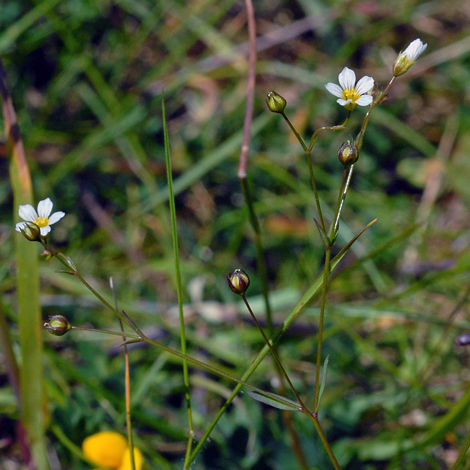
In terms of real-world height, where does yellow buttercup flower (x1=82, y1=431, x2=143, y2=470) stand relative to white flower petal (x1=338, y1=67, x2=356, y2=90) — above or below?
below

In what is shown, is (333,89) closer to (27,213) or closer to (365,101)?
(365,101)

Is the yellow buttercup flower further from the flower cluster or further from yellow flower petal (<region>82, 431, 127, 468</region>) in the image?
the flower cluster

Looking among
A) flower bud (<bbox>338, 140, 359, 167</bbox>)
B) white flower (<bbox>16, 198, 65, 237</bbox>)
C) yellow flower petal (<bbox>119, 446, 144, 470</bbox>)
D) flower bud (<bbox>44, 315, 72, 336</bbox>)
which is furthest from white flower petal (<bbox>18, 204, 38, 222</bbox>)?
yellow flower petal (<bbox>119, 446, 144, 470</bbox>)

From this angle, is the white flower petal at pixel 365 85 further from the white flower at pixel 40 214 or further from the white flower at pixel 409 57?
the white flower at pixel 40 214

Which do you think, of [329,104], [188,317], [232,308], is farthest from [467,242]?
[188,317]

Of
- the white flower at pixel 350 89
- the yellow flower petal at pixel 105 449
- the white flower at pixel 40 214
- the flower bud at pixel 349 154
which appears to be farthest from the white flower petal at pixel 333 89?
the yellow flower petal at pixel 105 449

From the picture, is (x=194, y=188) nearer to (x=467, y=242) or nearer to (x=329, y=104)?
(x=329, y=104)
